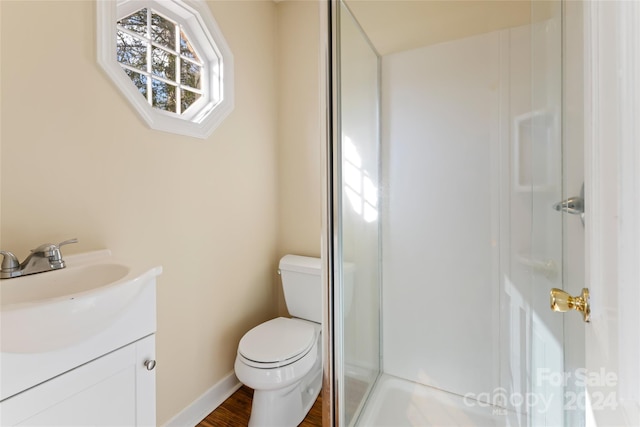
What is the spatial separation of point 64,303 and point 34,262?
380 millimetres

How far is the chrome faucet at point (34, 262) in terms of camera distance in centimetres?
86

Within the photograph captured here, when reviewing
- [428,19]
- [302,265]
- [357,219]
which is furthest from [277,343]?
[428,19]

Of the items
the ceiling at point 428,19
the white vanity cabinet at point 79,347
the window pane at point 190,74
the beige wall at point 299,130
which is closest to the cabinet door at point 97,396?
the white vanity cabinet at point 79,347

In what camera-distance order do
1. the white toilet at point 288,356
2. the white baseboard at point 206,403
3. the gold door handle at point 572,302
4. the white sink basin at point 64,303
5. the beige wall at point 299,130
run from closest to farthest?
1. the gold door handle at point 572,302
2. the white sink basin at point 64,303
3. the white toilet at point 288,356
4. the white baseboard at point 206,403
5. the beige wall at point 299,130

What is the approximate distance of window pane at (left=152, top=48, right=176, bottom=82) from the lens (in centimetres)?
141

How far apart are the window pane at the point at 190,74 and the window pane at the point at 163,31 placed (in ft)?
0.32

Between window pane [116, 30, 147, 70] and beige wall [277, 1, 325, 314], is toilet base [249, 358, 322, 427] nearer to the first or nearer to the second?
beige wall [277, 1, 325, 314]

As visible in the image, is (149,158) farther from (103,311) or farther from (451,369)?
(451,369)

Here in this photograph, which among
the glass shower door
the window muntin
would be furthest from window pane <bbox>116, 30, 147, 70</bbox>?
the glass shower door

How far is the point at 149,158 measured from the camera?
1.32m

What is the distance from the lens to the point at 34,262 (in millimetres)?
910

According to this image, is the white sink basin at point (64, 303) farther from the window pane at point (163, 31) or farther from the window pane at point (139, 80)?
the window pane at point (163, 31)

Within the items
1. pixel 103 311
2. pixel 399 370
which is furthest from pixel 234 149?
pixel 399 370

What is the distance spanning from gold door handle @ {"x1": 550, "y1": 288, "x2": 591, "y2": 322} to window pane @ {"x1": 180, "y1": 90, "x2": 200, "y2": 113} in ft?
5.53
